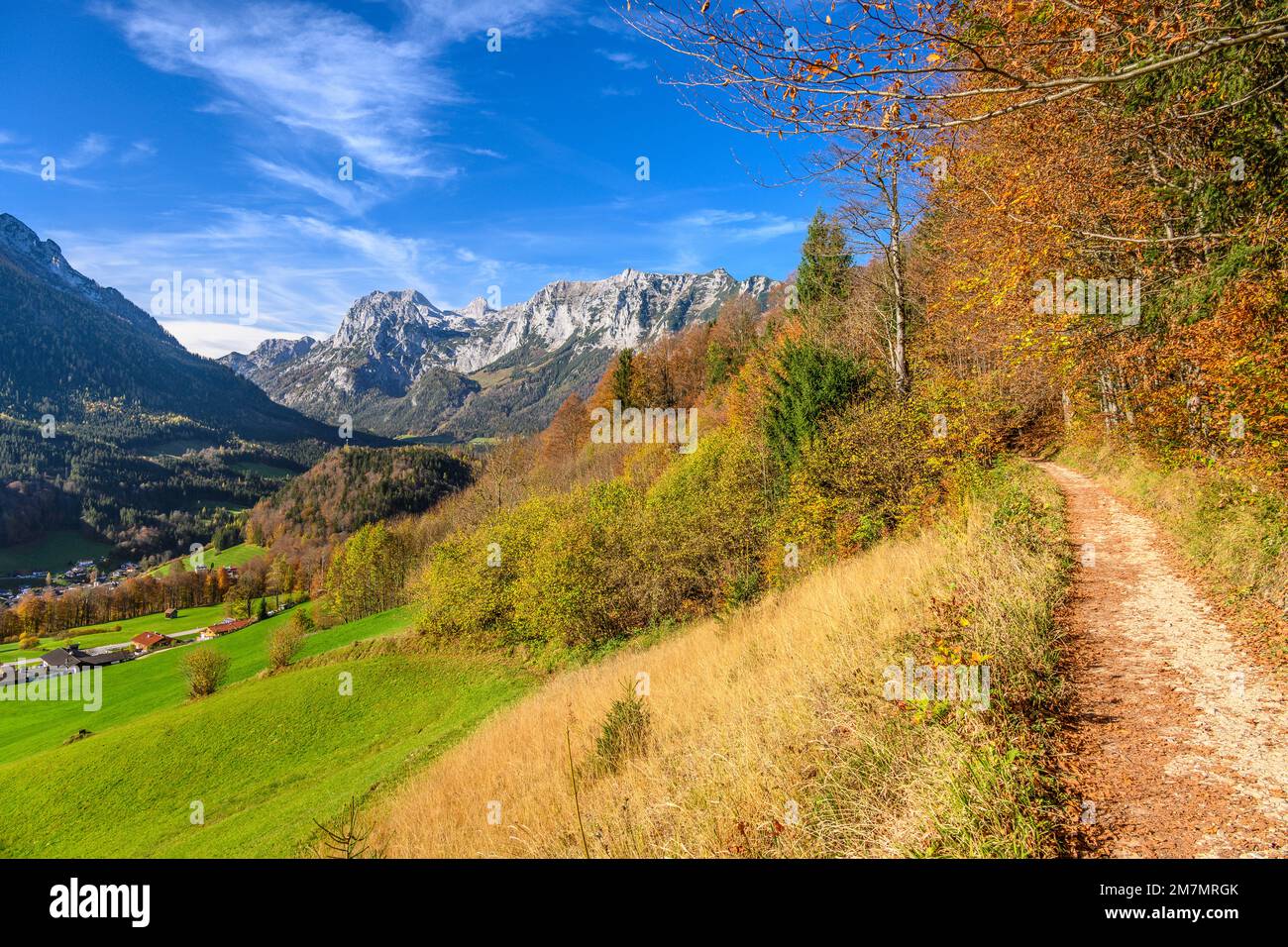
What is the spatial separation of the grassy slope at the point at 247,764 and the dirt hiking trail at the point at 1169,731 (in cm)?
1598

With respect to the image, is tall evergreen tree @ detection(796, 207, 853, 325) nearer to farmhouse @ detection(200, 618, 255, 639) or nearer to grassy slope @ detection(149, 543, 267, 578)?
farmhouse @ detection(200, 618, 255, 639)

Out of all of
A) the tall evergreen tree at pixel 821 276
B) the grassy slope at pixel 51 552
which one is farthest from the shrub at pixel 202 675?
the grassy slope at pixel 51 552

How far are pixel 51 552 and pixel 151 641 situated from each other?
13763 centimetres

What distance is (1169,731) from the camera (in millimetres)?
4168

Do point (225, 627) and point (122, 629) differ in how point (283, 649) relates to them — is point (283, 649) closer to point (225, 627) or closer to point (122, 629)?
point (225, 627)

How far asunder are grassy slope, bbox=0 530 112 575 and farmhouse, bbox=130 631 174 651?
115 meters

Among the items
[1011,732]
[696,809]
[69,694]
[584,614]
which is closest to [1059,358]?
[1011,732]

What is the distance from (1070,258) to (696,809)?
12371 millimetres

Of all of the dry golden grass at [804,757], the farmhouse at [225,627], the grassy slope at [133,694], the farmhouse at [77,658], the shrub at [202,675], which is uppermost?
the dry golden grass at [804,757]

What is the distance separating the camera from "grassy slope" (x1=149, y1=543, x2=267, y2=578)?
124m

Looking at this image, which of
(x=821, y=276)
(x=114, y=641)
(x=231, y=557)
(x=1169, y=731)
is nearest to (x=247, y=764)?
(x=1169, y=731)

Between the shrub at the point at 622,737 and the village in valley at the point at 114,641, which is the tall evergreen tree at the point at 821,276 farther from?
the village in valley at the point at 114,641

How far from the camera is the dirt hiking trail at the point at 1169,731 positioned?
3150mm
